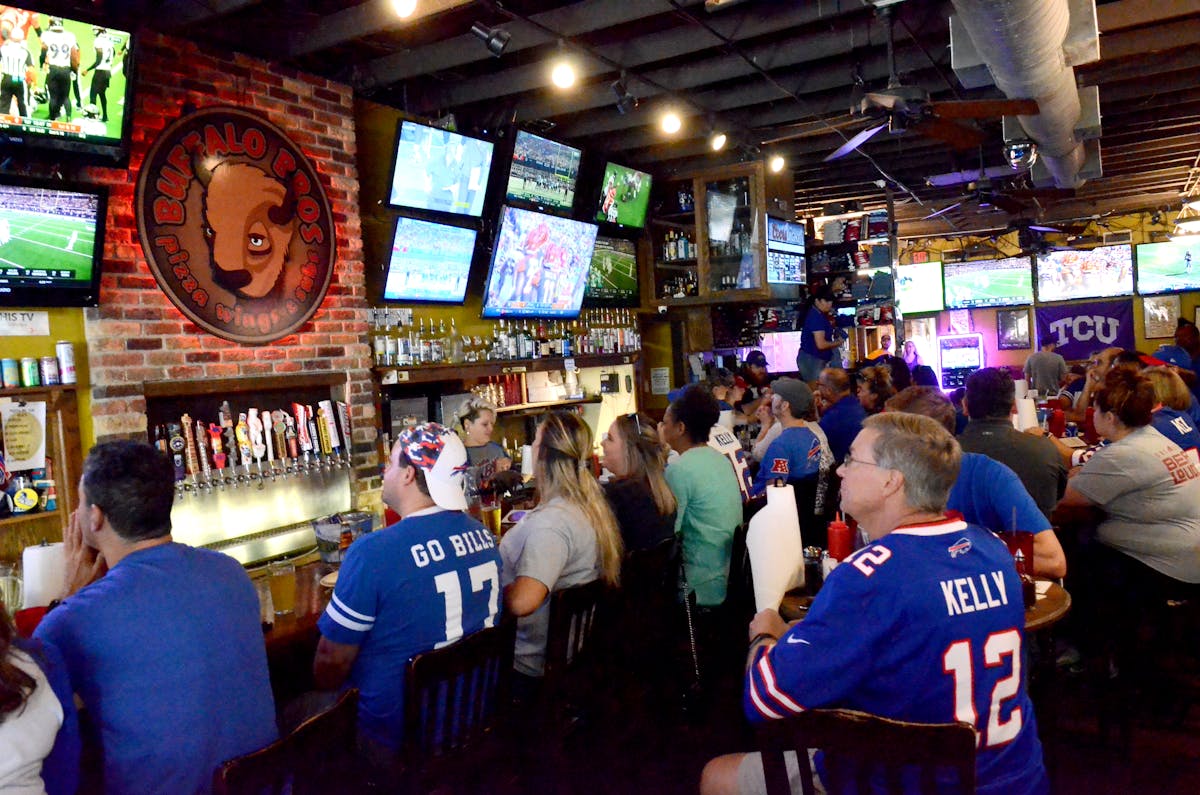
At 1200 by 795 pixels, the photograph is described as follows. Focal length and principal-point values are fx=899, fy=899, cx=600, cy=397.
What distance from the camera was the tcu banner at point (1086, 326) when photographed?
1529 cm

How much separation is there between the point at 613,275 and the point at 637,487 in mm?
4850

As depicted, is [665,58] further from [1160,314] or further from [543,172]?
[1160,314]

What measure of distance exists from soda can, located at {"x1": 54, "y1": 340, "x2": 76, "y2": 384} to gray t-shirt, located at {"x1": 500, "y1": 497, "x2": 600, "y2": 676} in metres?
2.39

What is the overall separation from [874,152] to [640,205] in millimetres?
2821

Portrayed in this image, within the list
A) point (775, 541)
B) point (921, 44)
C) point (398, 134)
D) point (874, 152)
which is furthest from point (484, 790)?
point (874, 152)

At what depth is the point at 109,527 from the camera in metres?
2.13

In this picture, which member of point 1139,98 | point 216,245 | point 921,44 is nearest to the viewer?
point 216,245

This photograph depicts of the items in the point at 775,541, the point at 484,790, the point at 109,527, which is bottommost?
the point at 484,790

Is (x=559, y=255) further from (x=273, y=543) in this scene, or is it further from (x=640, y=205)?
(x=273, y=543)

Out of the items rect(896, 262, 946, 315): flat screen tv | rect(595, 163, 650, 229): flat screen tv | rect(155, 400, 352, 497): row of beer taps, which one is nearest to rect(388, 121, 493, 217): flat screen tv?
rect(155, 400, 352, 497): row of beer taps

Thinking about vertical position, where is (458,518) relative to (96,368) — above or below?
below

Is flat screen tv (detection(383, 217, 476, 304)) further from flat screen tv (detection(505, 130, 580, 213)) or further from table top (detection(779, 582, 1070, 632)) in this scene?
table top (detection(779, 582, 1070, 632))

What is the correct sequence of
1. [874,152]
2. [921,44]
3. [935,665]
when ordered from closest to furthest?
[935,665] → [921,44] → [874,152]

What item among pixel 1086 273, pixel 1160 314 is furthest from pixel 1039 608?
pixel 1160 314
